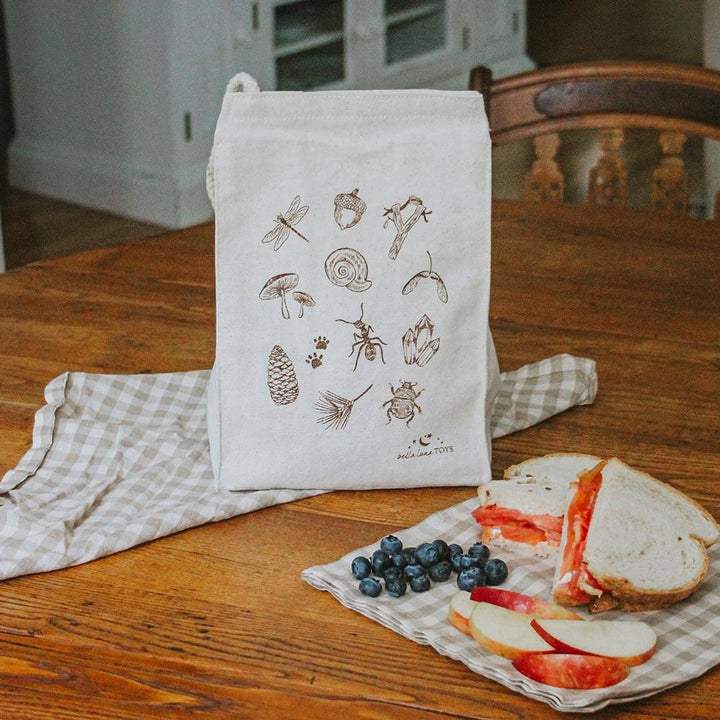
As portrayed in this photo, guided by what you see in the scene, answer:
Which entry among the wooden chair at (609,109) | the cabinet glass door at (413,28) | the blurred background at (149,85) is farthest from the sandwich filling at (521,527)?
the cabinet glass door at (413,28)

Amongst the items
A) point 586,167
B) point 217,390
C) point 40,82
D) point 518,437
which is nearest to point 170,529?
point 217,390

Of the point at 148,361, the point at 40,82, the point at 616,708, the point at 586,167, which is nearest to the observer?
the point at 616,708

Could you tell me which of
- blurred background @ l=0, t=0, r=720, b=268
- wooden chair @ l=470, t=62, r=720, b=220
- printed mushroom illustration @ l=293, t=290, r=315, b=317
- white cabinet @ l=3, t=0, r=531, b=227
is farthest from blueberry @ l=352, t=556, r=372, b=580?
white cabinet @ l=3, t=0, r=531, b=227

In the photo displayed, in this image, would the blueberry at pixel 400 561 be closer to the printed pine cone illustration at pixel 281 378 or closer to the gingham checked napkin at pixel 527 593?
the gingham checked napkin at pixel 527 593

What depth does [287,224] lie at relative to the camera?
905mm

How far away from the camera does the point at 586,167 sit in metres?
4.80

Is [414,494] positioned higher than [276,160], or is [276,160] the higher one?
[276,160]

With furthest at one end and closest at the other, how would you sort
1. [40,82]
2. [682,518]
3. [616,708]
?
1. [40,82]
2. [682,518]
3. [616,708]

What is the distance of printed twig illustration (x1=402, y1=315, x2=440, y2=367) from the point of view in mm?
934

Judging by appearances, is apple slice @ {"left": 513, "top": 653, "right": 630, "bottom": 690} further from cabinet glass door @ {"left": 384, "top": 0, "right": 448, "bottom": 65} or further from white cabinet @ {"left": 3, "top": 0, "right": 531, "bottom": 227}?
cabinet glass door @ {"left": 384, "top": 0, "right": 448, "bottom": 65}

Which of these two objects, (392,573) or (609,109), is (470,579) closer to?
(392,573)

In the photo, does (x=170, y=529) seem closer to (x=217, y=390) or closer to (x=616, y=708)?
(x=217, y=390)

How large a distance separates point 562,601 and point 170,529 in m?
0.31

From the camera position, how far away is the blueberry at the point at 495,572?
2.66 feet
